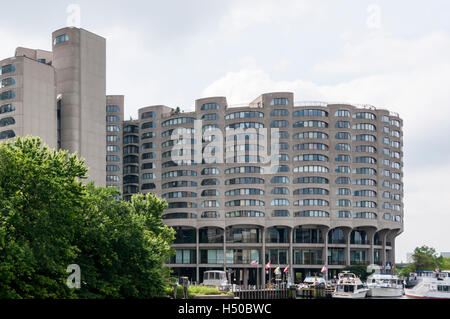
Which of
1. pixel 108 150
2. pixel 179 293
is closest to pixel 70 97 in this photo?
pixel 108 150

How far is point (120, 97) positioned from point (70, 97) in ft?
136

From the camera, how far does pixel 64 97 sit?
157500 millimetres

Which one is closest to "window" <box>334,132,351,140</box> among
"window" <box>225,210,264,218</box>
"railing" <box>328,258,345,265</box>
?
"window" <box>225,210,264,218</box>

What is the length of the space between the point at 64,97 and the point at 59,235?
113130mm

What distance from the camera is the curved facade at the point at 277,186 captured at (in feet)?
557

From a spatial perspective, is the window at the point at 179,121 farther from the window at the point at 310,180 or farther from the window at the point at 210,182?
the window at the point at 310,180

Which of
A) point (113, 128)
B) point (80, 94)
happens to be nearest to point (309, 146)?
point (113, 128)

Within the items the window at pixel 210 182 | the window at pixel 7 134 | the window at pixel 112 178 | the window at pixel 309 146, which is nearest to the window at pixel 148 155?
the window at pixel 112 178

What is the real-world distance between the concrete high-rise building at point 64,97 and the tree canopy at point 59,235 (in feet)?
288

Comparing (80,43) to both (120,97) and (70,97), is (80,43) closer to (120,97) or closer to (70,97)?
(70,97)

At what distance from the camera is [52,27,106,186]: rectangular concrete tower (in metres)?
156

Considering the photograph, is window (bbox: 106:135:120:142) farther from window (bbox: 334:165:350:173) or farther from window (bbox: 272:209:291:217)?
window (bbox: 334:165:350:173)

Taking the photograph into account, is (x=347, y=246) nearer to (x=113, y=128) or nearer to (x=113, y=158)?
(x=113, y=158)

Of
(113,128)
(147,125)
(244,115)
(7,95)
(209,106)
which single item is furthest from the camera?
(113,128)
